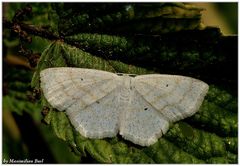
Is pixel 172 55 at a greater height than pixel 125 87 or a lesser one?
greater

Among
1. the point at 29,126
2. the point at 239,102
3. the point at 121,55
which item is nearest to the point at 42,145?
the point at 29,126

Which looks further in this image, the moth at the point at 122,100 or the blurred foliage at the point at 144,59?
the moth at the point at 122,100

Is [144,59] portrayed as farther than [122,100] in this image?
No

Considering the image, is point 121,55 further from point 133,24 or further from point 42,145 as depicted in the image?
point 42,145

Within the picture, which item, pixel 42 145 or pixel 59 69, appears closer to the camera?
pixel 59 69

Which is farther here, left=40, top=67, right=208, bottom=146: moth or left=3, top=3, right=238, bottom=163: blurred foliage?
left=40, top=67, right=208, bottom=146: moth

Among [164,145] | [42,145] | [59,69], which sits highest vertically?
[59,69]

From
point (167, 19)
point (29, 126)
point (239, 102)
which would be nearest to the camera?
point (167, 19)

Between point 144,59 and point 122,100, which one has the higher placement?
point 144,59
